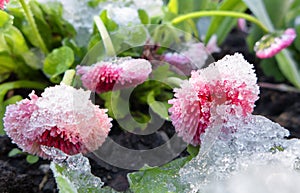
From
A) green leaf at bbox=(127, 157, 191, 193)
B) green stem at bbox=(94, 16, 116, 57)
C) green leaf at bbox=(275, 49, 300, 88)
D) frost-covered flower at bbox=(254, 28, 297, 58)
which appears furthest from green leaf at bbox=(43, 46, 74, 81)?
green leaf at bbox=(275, 49, 300, 88)

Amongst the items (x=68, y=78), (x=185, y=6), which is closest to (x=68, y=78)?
(x=68, y=78)

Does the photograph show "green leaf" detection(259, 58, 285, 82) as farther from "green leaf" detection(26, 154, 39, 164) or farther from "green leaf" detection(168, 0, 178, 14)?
"green leaf" detection(26, 154, 39, 164)

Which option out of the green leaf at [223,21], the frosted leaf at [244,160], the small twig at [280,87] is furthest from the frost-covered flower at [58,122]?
the small twig at [280,87]

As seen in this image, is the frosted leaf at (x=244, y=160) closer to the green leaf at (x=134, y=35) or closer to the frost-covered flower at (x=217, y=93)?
the frost-covered flower at (x=217, y=93)

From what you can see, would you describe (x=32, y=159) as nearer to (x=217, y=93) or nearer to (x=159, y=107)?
(x=159, y=107)

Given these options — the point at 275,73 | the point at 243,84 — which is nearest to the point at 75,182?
the point at 243,84

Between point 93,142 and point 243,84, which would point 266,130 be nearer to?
point 243,84
